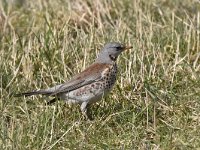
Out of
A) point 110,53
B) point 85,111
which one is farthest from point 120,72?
point 85,111

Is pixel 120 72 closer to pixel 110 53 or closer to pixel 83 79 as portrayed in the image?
pixel 110 53

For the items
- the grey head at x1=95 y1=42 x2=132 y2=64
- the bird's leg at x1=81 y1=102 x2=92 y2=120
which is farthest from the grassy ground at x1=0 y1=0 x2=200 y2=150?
the grey head at x1=95 y1=42 x2=132 y2=64

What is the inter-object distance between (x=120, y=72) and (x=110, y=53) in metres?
0.39

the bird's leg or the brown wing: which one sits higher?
the brown wing

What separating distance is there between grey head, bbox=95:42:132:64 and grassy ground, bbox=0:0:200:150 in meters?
0.28

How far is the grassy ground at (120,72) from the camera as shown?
6496mm

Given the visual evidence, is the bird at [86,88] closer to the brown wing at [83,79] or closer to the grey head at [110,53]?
the brown wing at [83,79]

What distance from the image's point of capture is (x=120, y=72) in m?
7.89

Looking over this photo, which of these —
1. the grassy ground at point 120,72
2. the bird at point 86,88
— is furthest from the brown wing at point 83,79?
the grassy ground at point 120,72

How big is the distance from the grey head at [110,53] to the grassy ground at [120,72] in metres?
0.28

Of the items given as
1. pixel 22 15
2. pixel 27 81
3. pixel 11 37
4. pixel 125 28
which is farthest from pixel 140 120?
pixel 22 15

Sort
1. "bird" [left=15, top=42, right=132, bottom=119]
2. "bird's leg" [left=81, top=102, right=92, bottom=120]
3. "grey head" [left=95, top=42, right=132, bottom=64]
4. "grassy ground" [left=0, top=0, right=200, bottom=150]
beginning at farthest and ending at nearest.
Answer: "grey head" [left=95, top=42, right=132, bottom=64], "bird" [left=15, top=42, right=132, bottom=119], "bird's leg" [left=81, top=102, right=92, bottom=120], "grassy ground" [left=0, top=0, right=200, bottom=150]

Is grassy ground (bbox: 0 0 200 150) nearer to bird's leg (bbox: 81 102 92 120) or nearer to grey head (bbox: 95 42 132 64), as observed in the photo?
bird's leg (bbox: 81 102 92 120)

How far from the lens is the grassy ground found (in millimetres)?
6496
